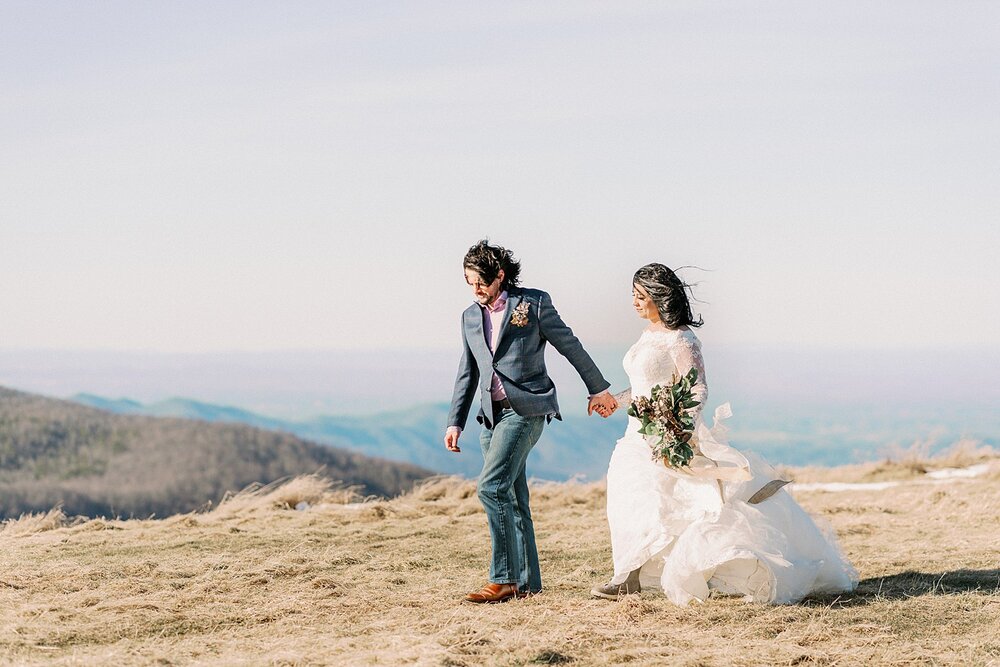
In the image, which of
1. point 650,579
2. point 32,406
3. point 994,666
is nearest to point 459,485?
point 650,579

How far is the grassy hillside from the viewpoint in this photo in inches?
2810

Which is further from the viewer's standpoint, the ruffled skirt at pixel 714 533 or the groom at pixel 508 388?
the groom at pixel 508 388

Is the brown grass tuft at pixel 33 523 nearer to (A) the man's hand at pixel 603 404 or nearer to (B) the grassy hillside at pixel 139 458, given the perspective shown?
(A) the man's hand at pixel 603 404

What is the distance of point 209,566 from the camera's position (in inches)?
366

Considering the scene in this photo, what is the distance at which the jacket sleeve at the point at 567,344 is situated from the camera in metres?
7.82

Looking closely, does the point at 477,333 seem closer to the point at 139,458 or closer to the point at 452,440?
the point at 452,440

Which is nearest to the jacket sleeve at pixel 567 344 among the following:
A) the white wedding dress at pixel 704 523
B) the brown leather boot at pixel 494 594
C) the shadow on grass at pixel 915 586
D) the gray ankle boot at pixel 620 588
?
the white wedding dress at pixel 704 523

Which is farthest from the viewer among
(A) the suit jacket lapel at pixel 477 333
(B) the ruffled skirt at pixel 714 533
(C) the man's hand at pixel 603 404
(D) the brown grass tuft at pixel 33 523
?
(D) the brown grass tuft at pixel 33 523

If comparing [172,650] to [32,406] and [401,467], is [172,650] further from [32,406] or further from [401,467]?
[32,406]

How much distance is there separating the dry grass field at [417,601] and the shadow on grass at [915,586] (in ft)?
0.09


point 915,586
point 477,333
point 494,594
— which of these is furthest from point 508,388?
point 915,586

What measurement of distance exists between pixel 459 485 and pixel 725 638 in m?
8.15

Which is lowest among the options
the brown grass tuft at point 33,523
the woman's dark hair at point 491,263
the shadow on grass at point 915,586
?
the shadow on grass at point 915,586

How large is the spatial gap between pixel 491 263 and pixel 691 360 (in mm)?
1504
